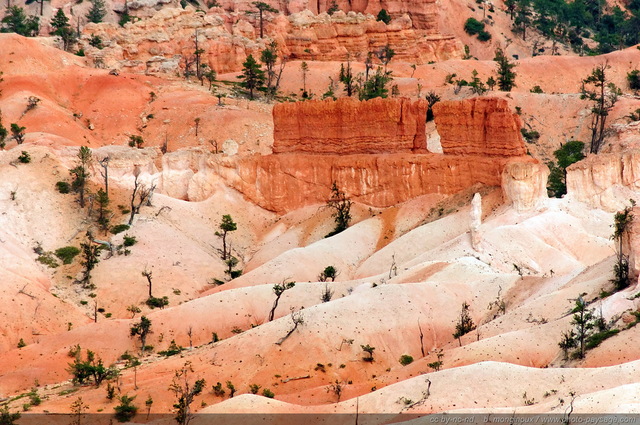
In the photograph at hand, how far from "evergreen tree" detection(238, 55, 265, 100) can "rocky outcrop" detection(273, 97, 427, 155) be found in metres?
26.4

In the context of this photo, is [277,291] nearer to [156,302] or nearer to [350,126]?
[156,302]

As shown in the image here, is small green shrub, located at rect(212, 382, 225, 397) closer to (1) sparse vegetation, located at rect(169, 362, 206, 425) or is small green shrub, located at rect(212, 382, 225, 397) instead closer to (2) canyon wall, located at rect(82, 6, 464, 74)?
(1) sparse vegetation, located at rect(169, 362, 206, 425)

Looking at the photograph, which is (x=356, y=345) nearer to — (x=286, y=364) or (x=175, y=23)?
(x=286, y=364)

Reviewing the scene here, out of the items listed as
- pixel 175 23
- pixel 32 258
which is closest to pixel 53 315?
pixel 32 258

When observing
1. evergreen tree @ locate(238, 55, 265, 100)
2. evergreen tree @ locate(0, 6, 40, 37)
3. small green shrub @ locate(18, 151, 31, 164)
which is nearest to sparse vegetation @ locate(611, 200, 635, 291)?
small green shrub @ locate(18, 151, 31, 164)

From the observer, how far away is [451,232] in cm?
8375

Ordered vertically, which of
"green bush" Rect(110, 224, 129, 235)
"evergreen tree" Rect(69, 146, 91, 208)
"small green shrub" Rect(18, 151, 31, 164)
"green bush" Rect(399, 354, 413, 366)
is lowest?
"green bush" Rect(110, 224, 129, 235)

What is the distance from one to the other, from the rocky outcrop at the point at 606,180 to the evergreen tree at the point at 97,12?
274 ft

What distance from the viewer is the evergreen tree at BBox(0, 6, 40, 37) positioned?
14211cm

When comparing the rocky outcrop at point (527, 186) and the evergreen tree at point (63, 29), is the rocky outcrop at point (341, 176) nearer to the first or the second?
the rocky outcrop at point (527, 186)

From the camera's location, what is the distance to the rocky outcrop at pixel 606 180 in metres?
83.3

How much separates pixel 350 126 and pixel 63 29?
50.4 m

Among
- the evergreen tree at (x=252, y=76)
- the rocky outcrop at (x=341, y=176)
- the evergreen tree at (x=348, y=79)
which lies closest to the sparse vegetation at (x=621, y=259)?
the rocky outcrop at (x=341, y=176)

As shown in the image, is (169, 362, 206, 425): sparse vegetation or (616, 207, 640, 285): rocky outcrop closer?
(169, 362, 206, 425): sparse vegetation
